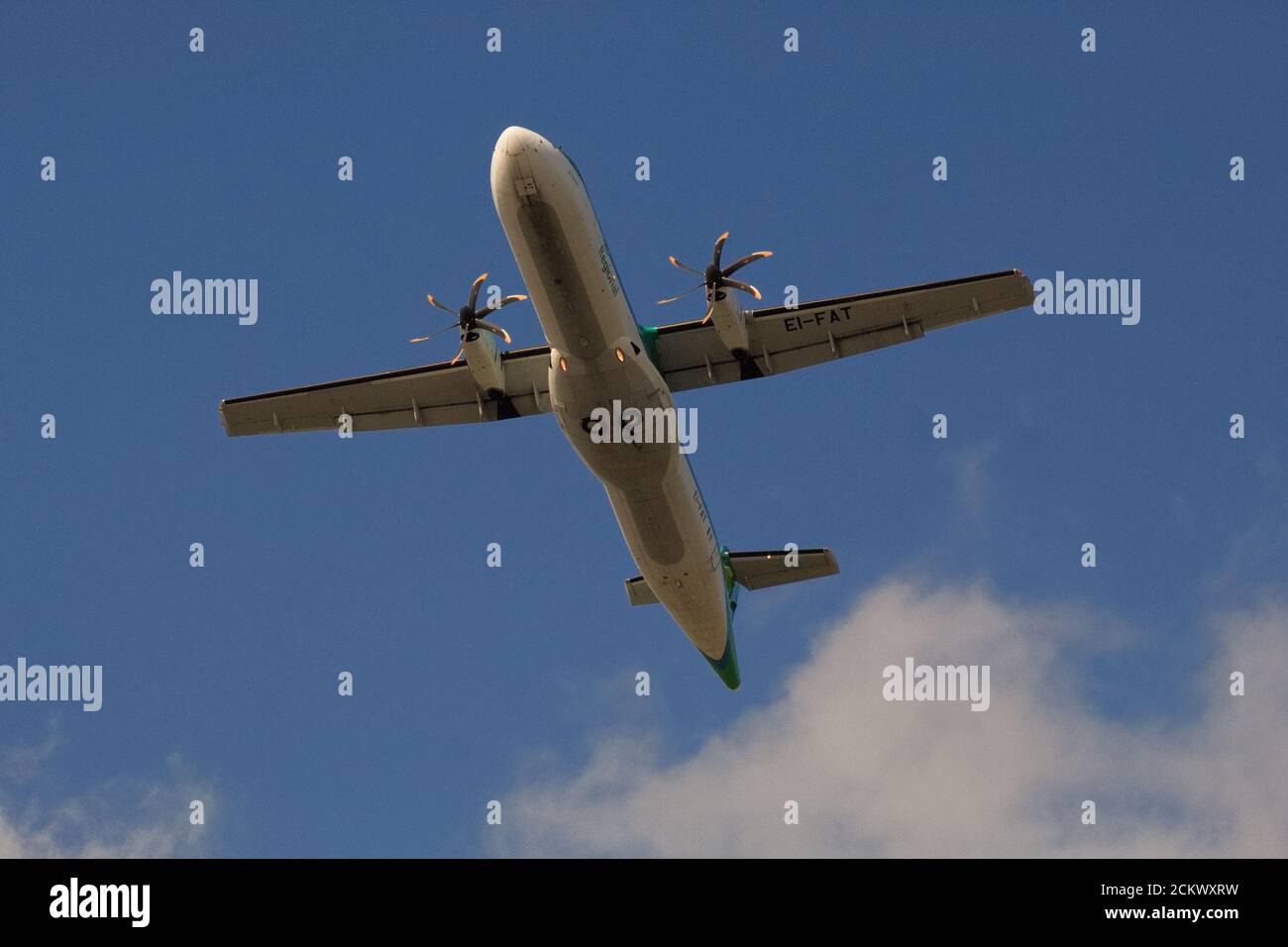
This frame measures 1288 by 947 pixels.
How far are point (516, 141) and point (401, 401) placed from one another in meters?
11.1

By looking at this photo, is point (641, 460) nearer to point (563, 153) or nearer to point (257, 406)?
point (563, 153)

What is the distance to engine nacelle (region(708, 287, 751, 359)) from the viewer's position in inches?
1281

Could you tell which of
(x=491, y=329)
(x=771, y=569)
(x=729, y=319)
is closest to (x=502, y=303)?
(x=491, y=329)

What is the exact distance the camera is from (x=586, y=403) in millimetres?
30125

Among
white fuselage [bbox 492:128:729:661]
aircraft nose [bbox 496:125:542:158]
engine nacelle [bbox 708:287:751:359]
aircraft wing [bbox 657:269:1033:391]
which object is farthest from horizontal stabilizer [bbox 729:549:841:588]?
aircraft nose [bbox 496:125:542:158]

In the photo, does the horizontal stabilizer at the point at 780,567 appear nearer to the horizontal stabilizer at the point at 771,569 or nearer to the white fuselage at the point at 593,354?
the horizontal stabilizer at the point at 771,569

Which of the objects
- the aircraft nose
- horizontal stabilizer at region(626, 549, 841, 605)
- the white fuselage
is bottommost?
horizontal stabilizer at region(626, 549, 841, 605)

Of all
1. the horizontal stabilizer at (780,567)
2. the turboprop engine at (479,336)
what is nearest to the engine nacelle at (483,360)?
the turboprop engine at (479,336)

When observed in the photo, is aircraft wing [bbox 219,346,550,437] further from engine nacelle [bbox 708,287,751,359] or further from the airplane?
engine nacelle [bbox 708,287,751,359]

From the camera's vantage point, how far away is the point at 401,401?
36.1 metres

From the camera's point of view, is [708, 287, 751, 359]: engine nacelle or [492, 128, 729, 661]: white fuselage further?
[708, 287, 751, 359]: engine nacelle

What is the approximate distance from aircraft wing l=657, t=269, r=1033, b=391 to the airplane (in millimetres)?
38

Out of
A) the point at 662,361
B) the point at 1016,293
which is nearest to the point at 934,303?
the point at 1016,293

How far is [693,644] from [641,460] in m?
10.5
